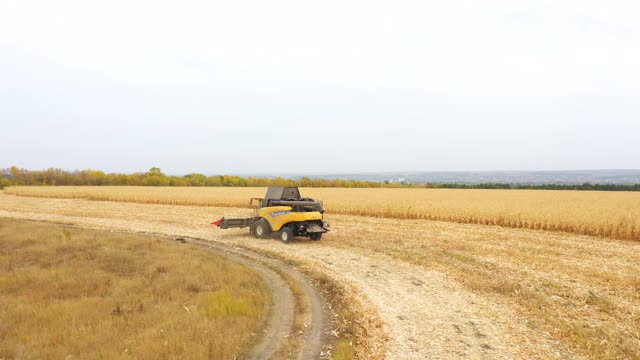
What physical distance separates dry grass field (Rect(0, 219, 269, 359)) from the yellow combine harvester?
3398mm

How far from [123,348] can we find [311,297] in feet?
12.8

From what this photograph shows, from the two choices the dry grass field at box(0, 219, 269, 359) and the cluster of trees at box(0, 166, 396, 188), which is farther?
the cluster of trees at box(0, 166, 396, 188)

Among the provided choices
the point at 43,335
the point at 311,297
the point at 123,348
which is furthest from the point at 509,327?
the point at 43,335

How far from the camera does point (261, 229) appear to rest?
1652 centimetres

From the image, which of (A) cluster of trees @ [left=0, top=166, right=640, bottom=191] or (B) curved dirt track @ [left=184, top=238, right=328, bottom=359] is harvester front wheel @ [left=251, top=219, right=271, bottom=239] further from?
(A) cluster of trees @ [left=0, top=166, right=640, bottom=191]

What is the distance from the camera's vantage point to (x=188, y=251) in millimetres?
13211

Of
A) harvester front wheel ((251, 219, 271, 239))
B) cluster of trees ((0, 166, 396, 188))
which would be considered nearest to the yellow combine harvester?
harvester front wheel ((251, 219, 271, 239))

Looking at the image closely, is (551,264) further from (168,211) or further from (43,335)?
(168,211)

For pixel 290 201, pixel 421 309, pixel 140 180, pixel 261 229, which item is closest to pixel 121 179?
pixel 140 180

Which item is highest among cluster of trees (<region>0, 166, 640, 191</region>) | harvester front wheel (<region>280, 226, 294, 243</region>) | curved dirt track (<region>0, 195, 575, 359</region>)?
cluster of trees (<region>0, 166, 640, 191</region>)

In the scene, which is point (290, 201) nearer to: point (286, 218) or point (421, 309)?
point (286, 218)

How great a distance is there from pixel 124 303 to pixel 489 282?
28.7ft

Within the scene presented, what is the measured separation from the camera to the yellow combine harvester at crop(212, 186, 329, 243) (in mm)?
15211

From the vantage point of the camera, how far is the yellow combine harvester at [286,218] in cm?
1521
